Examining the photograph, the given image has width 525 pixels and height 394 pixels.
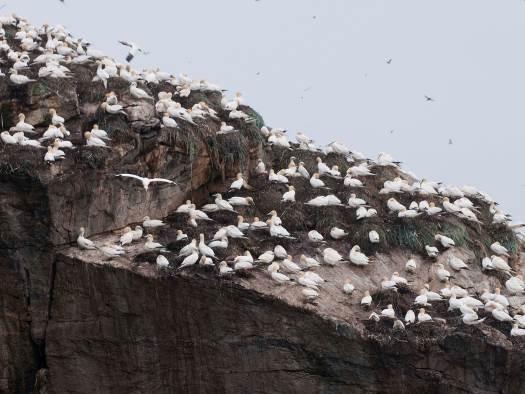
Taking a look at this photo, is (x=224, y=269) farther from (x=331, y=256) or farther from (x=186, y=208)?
(x=186, y=208)

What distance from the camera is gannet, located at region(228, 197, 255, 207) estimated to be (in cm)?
2180

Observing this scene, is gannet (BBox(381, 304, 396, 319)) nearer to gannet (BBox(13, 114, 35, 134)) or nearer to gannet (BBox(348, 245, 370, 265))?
gannet (BBox(348, 245, 370, 265))

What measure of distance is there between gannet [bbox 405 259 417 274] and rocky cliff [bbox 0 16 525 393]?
210 millimetres

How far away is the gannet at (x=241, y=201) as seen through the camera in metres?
21.8

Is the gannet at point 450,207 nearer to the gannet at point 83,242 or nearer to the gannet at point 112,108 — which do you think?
the gannet at point 112,108

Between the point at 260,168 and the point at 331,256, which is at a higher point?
the point at 260,168

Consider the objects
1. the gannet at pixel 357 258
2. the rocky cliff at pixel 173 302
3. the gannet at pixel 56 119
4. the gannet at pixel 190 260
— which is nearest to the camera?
the rocky cliff at pixel 173 302

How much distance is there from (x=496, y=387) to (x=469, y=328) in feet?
3.68

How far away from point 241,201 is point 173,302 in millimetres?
4025

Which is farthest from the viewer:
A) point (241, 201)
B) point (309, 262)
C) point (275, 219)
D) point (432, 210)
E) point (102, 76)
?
point (102, 76)

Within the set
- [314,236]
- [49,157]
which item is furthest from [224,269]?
[49,157]

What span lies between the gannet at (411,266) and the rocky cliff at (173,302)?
0.21m

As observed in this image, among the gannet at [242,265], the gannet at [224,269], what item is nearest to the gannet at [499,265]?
the gannet at [242,265]

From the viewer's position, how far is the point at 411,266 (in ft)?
67.2
